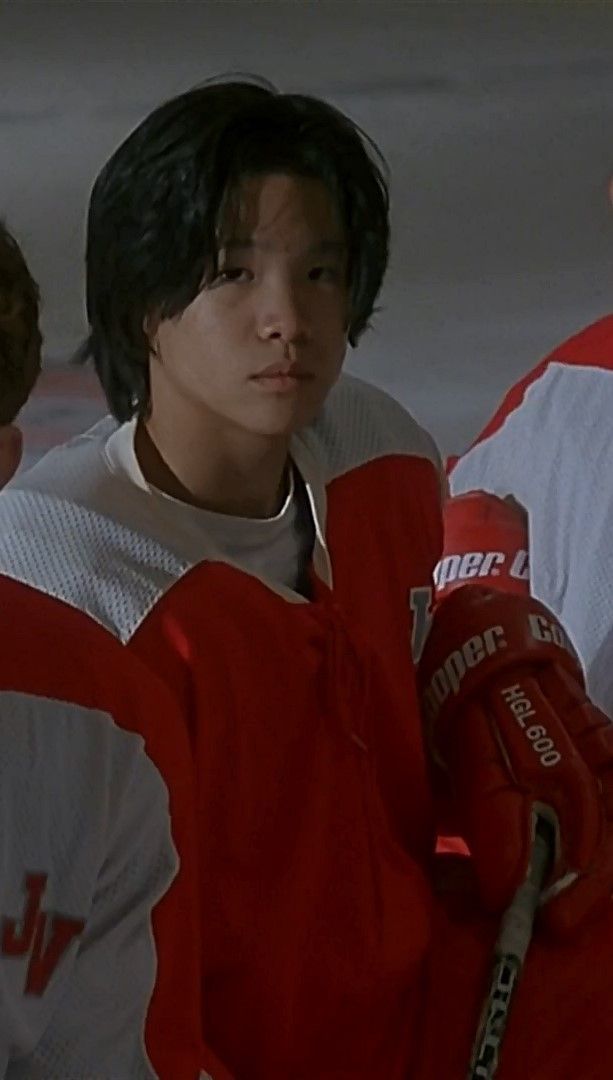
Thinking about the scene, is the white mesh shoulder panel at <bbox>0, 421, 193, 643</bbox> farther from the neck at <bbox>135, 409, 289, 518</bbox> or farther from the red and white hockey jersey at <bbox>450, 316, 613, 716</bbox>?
the red and white hockey jersey at <bbox>450, 316, 613, 716</bbox>

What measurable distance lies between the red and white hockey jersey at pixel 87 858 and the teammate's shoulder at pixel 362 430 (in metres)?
0.30

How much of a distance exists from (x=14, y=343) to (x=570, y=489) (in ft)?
1.92

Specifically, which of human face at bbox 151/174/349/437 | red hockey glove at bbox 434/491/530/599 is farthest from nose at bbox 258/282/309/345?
red hockey glove at bbox 434/491/530/599

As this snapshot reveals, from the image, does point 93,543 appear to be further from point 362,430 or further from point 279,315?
point 362,430

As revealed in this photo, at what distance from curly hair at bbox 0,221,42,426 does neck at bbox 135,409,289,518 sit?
192 millimetres

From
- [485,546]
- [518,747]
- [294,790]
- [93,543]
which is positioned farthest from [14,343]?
[485,546]

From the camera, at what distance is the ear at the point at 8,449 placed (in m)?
0.73

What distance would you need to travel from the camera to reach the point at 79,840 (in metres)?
0.74

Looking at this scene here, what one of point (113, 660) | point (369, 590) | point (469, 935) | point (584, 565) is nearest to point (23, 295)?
point (113, 660)

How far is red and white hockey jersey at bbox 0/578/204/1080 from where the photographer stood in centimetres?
72

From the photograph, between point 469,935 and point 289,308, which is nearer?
point 289,308

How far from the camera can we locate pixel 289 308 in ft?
2.89

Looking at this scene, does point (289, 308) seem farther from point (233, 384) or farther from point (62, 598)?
point (62, 598)

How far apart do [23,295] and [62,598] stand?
19 cm
